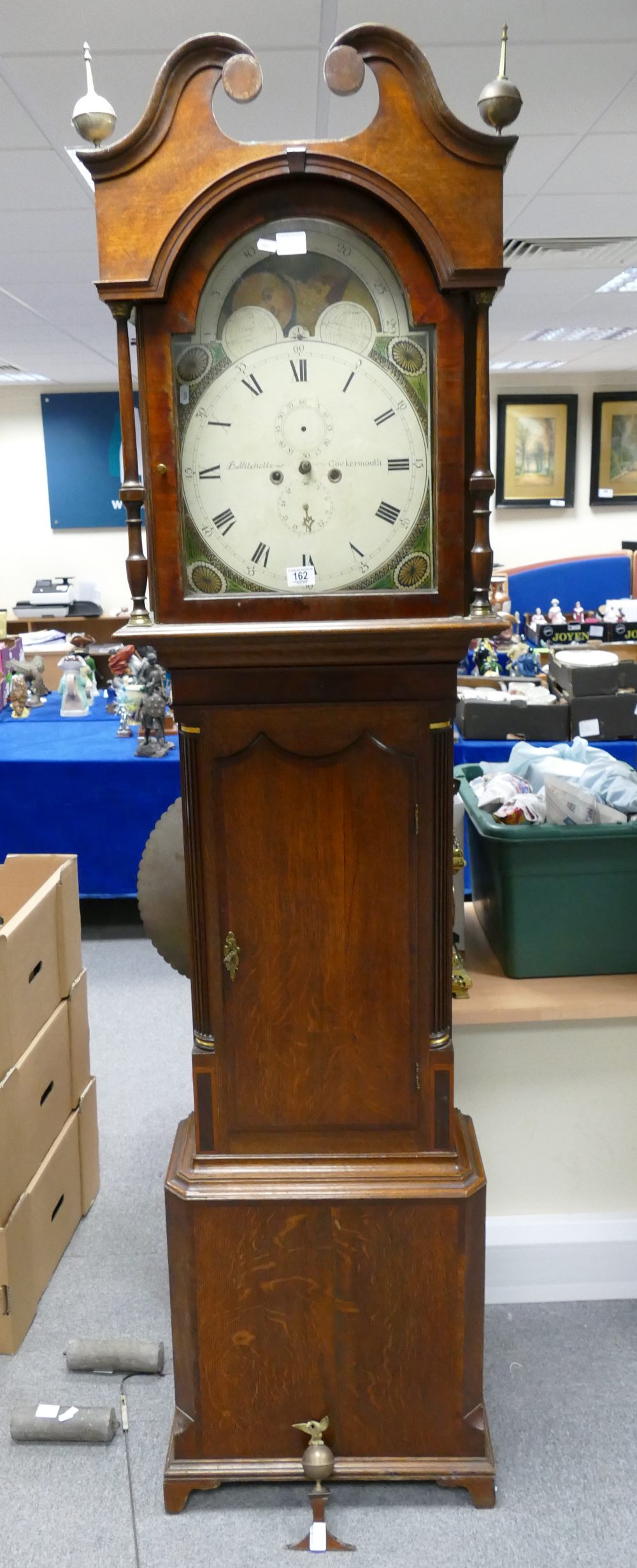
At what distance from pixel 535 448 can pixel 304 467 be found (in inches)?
279

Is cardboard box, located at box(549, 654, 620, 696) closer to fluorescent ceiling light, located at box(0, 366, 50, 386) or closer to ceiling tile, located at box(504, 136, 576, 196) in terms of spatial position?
ceiling tile, located at box(504, 136, 576, 196)

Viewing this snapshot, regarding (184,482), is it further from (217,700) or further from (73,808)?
(73,808)

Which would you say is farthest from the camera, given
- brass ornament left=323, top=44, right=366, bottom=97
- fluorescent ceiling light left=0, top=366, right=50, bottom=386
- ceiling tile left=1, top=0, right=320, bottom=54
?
fluorescent ceiling light left=0, top=366, right=50, bottom=386

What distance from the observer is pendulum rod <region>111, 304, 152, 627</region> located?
1.30 meters

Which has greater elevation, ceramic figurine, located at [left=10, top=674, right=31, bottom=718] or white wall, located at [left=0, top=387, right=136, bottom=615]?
white wall, located at [left=0, top=387, right=136, bottom=615]

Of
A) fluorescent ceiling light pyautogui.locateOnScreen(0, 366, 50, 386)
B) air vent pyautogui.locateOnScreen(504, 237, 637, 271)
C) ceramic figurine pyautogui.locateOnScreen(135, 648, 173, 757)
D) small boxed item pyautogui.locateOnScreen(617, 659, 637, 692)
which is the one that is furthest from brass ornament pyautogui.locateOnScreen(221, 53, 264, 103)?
fluorescent ceiling light pyautogui.locateOnScreen(0, 366, 50, 386)

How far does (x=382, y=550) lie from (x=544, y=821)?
2.77 ft

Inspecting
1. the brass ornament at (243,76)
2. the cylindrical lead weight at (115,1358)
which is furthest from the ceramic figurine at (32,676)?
the brass ornament at (243,76)

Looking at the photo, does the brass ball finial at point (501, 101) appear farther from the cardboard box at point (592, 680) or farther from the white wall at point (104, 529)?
the white wall at point (104, 529)

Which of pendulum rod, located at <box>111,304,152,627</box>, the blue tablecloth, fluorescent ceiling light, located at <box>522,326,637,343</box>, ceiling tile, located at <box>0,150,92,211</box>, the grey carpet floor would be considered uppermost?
fluorescent ceiling light, located at <box>522,326,637,343</box>

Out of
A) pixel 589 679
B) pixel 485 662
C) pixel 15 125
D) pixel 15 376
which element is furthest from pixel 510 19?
pixel 15 376

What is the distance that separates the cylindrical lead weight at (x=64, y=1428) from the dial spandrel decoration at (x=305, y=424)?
54.4 inches

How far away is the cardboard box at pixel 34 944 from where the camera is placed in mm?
1988

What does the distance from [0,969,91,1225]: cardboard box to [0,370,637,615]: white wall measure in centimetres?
594
